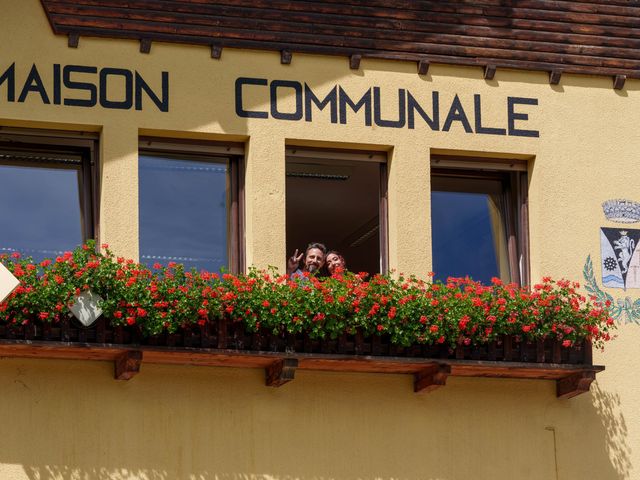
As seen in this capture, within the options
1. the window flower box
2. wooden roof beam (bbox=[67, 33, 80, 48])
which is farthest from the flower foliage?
wooden roof beam (bbox=[67, 33, 80, 48])

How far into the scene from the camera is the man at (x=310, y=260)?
2009 cm

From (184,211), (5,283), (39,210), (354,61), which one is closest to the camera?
(5,283)

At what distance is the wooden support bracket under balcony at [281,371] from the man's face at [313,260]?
1.32 m

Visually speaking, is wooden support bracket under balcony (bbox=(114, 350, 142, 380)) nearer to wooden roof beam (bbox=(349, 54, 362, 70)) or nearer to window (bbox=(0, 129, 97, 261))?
window (bbox=(0, 129, 97, 261))

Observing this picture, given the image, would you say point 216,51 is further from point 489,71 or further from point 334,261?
point 489,71

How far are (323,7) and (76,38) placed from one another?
2527mm

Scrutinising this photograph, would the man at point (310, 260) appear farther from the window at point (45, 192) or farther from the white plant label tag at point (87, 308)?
the white plant label tag at point (87, 308)

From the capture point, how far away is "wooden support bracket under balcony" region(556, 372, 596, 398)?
1962 cm

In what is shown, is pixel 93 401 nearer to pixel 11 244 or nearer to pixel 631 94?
pixel 11 244

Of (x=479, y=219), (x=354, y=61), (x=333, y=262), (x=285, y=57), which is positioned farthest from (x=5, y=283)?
(x=479, y=219)

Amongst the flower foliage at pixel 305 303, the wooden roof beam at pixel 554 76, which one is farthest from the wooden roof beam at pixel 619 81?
the flower foliage at pixel 305 303

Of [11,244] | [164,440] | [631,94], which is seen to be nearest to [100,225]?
[11,244]

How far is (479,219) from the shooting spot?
836 inches

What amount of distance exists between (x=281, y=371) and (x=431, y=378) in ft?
4.91
